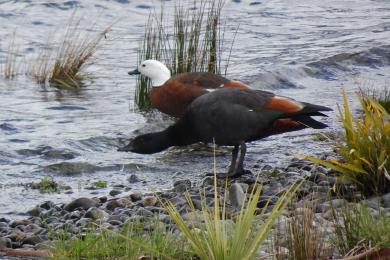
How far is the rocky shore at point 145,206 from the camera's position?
→ 527 cm

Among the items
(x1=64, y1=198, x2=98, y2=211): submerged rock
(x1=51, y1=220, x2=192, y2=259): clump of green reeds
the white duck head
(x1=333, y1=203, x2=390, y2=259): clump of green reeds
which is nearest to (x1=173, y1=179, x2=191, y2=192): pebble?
(x1=64, y1=198, x2=98, y2=211): submerged rock

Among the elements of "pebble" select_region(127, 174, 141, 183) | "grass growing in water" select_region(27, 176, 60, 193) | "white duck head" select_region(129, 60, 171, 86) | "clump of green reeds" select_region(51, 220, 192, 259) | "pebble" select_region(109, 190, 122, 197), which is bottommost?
"pebble" select_region(127, 174, 141, 183)

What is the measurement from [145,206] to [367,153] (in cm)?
156

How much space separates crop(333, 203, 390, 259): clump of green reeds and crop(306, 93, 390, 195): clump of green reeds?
1.25 metres

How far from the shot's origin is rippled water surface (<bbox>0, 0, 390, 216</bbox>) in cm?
816

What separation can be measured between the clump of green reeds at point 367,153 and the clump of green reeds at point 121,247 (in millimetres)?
1558

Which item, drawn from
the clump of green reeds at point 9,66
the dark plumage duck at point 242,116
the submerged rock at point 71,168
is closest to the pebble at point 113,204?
the dark plumage duck at point 242,116

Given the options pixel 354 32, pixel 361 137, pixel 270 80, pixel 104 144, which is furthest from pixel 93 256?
pixel 354 32

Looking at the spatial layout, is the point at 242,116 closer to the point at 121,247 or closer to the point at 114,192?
the point at 114,192

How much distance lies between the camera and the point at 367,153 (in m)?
5.71

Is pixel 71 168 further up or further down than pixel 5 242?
further down

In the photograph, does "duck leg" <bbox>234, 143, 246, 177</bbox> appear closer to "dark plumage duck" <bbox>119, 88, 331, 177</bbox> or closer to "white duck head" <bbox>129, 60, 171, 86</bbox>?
"dark plumage duck" <bbox>119, 88, 331, 177</bbox>

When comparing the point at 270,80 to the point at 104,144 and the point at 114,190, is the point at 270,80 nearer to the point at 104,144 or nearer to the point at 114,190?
the point at 104,144

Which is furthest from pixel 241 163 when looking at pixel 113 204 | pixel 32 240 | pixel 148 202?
pixel 32 240
